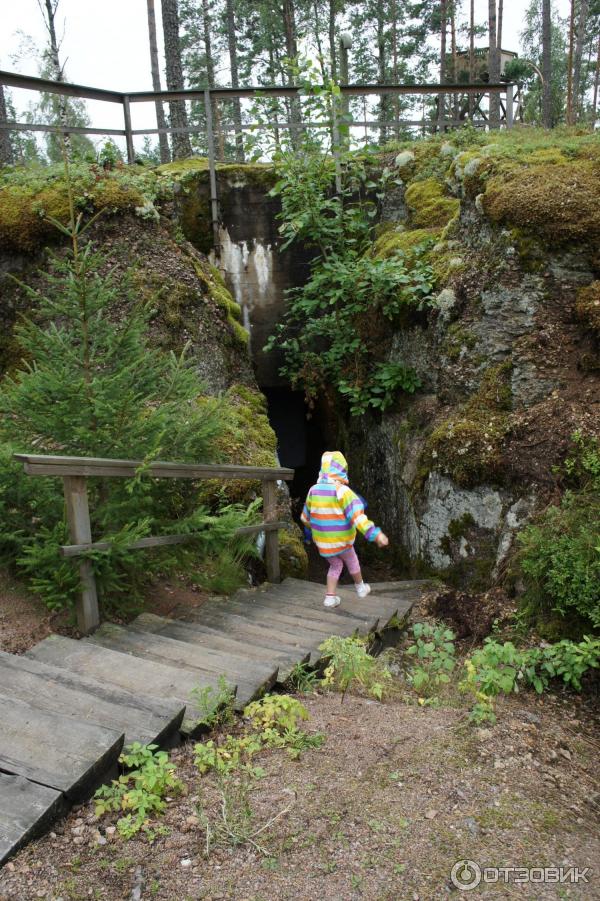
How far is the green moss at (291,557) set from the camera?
718cm

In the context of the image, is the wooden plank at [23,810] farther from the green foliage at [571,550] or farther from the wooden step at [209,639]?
the green foliage at [571,550]

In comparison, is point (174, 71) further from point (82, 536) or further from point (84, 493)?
point (82, 536)

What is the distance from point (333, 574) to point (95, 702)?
3206mm

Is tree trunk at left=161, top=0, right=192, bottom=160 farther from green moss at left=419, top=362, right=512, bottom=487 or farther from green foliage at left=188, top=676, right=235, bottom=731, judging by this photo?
green foliage at left=188, top=676, right=235, bottom=731

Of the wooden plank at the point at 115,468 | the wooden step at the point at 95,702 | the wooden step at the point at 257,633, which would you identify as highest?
the wooden plank at the point at 115,468

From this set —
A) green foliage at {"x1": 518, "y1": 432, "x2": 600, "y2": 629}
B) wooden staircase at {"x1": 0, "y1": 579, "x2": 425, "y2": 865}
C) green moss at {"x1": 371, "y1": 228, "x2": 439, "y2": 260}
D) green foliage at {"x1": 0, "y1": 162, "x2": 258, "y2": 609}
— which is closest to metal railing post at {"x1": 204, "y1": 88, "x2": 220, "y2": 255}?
green moss at {"x1": 371, "y1": 228, "x2": 439, "y2": 260}

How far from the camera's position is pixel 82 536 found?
374 centimetres

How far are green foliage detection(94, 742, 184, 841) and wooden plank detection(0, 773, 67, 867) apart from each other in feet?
0.59

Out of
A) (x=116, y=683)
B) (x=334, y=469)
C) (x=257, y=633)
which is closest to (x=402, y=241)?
(x=334, y=469)

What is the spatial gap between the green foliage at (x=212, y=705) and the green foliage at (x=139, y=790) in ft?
1.11

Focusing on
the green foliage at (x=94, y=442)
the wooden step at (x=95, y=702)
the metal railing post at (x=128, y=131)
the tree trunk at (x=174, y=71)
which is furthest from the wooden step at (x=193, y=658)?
the tree trunk at (x=174, y=71)

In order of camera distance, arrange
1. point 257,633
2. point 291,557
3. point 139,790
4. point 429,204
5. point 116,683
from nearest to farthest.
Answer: point 139,790 → point 116,683 → point 257,633 → point 291,557 → point 429,204

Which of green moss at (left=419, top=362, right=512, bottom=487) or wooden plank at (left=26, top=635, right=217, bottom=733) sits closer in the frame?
wooden plank at (left=26, top=635, right=217, bottom=733)

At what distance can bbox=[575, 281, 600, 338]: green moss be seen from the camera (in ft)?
22.5
